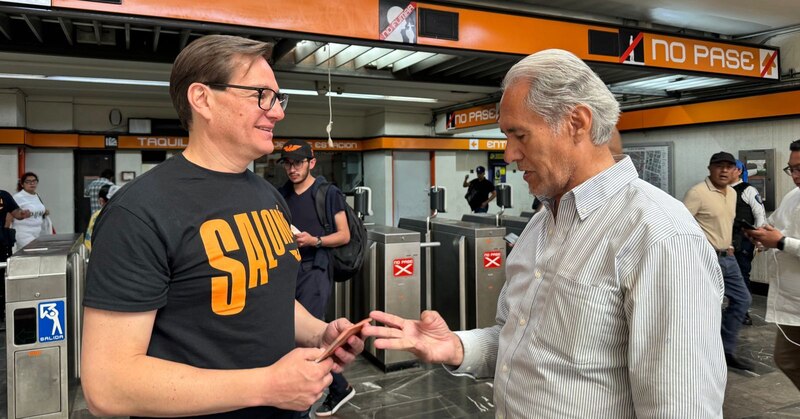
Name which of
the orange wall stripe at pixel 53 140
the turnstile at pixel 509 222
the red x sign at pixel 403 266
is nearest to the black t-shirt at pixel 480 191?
the turnstile at pixel 509 222

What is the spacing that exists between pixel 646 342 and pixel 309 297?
2337 millimetres

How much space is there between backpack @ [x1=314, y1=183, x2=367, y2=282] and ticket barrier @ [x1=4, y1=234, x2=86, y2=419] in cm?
150

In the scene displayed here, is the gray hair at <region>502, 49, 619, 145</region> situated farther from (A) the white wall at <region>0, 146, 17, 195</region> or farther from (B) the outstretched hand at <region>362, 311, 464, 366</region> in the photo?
(A) the white wall at <region>0, 146, 17, 195</region>

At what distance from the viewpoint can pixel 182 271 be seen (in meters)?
1.10

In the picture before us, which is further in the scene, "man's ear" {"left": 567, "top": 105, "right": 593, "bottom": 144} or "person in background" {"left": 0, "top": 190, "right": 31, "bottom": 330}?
"person in background" {"left": 0, "top": 190, "right": 31, "bottom": 330}

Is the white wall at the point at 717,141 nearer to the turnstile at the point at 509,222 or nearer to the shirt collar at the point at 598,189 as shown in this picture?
the turnstile at the point at 509,222

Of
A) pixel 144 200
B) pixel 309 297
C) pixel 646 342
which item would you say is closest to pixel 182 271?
pixel 144 200

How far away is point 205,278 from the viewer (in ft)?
3.68

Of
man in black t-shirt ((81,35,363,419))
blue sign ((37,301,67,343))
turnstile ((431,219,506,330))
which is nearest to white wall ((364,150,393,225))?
turnstile ((431,219,506,330))

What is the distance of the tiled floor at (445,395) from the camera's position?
326cm

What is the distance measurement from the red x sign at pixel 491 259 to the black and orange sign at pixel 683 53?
182 cm

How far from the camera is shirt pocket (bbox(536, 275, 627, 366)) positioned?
1.00m

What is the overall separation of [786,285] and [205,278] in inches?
118

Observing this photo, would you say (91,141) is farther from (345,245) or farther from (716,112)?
(716,112)
